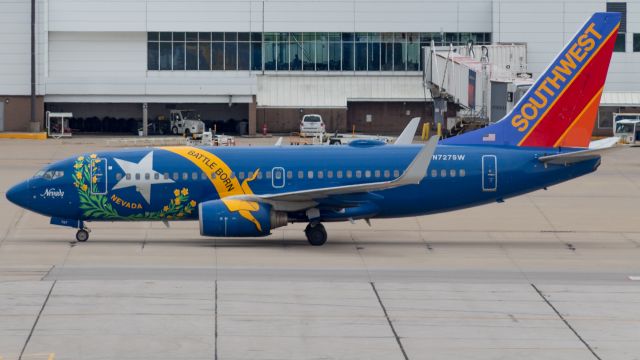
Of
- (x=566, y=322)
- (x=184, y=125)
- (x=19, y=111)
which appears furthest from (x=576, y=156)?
(x=19, y=111)

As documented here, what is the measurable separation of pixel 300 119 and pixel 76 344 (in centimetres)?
7274

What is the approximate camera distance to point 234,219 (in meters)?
38.9

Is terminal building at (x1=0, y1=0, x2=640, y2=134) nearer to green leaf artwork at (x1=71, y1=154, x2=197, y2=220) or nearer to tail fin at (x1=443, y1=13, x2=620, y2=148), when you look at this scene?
tail fin at (x1=443, y1=13, x2=620, y2=148)

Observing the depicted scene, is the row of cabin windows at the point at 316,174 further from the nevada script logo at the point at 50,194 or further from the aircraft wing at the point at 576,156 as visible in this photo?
the aircraft wing at the point at 576,156

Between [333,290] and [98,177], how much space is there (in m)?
11.3

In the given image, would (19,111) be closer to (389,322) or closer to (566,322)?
(389,322)

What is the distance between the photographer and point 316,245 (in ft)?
133

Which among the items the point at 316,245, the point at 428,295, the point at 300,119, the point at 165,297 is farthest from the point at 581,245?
the point at 300,119

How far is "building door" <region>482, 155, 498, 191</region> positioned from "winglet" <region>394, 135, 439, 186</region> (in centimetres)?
307

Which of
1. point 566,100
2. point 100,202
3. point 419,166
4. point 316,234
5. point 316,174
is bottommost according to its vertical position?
point 316,234

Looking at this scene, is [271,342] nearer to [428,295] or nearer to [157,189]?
[428,295]

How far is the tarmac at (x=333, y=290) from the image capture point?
26.1 m

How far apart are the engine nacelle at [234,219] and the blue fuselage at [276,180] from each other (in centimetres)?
122

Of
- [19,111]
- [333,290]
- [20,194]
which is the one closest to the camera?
[333,290]
